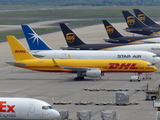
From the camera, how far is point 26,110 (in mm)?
41031

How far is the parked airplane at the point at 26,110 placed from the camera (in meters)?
41.0

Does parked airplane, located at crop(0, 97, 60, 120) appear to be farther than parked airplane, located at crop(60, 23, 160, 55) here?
No

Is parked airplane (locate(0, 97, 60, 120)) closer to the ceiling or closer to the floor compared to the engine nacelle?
closer to the floor

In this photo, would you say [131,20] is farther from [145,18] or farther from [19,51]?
[19,51]

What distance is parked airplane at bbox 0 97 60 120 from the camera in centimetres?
4100

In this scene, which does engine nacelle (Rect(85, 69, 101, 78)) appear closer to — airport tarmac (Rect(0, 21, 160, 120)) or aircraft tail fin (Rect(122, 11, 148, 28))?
→ airport tarmac (Rect(0, 21, 160, 120))

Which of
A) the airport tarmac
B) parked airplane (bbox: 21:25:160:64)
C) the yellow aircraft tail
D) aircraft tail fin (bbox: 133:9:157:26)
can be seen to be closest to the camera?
the airport tarmac

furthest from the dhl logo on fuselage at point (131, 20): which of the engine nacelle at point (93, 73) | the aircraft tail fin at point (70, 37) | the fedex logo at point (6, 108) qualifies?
the fedex logo at point (6, 108)

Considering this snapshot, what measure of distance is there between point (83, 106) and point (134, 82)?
64.5 ft

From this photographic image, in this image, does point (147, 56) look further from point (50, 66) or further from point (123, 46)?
point (50, 66)

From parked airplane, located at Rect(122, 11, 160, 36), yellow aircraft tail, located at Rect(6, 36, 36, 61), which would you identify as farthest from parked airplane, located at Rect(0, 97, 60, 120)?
parked airplane, located at Rect(122, 11, 160, 36)

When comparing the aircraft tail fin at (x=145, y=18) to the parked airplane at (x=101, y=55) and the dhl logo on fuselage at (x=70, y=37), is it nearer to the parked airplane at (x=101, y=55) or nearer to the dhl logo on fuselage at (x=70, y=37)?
the dhl logo on fuselage at (x=70, y=37)

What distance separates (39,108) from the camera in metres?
41.1

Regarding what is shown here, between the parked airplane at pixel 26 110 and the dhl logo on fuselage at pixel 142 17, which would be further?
the dhl logo on fuselage at pixel 142 17
